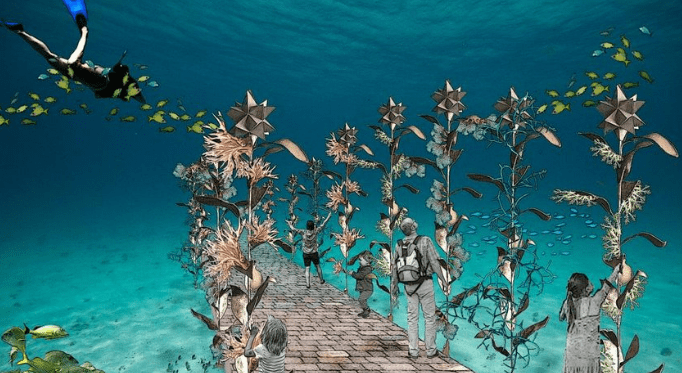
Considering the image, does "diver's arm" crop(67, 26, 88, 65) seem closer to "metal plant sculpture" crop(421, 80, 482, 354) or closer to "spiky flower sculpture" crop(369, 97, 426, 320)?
"metal plant sculpture" crop(421, 80, 482, 354)

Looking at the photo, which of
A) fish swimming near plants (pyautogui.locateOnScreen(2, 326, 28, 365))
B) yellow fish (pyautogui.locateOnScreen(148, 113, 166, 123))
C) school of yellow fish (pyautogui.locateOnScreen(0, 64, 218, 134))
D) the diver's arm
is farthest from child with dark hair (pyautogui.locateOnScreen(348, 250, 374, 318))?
fish swimming near plants (pyautogui.locateOnScreen(2, 326, 28, 365))

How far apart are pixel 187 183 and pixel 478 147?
512 feet

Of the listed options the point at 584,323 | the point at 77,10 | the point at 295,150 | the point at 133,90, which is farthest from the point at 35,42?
the point at 584,323

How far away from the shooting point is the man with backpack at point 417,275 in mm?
6805

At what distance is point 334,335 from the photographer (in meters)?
8.28

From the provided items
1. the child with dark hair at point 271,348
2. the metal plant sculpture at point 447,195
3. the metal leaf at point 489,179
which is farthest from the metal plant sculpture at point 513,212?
the child with dark hair at point 271,348

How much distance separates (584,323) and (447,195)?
319cm

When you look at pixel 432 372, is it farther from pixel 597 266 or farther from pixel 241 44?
pixel 241 44

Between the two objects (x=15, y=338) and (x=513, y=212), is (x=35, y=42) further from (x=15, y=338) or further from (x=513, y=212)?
(x=513, y=212)

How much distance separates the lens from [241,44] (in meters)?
43.0

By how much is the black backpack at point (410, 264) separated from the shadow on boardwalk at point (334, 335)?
4.37 ft

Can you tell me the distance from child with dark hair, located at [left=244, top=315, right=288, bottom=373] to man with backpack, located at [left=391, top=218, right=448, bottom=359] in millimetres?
2731

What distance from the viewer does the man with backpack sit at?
6.80 meters

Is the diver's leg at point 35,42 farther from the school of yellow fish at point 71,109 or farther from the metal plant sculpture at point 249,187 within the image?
the metal plant sculpture at point 249,187
